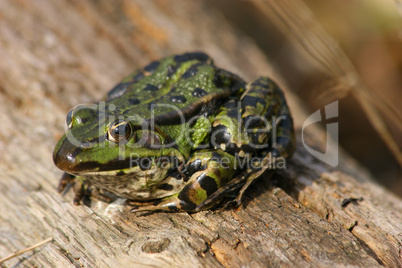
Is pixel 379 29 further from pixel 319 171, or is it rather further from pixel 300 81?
pixel 319 171

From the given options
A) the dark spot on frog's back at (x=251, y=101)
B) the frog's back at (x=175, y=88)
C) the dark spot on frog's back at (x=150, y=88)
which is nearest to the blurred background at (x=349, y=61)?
the dark spot on frog's back at (x=251, y=101)

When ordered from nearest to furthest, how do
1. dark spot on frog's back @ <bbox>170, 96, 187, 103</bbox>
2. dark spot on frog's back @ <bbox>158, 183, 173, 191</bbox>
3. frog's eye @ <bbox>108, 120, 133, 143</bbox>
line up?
frog's eye @ <bbox>108, 120, 133, 143</bbox>
dark spot on frog's back @ <bbox>158, 183, 173, 191</bbox>
dark spot on frog's back @ <bbox>170, 96, 187, 103</bbox>

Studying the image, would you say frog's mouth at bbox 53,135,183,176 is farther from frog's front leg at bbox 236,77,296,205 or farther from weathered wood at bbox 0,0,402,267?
frog's front leg at bbox 236,77,296,205

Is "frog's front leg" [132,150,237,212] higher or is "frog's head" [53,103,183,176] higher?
"frog's head" [53,103,183,176]

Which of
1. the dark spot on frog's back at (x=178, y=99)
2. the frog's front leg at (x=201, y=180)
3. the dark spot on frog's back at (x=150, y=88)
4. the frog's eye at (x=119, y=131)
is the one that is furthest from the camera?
the dark spot on frog's back at (x=150, y=88)

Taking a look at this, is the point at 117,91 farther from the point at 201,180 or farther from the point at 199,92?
the point at 201,180

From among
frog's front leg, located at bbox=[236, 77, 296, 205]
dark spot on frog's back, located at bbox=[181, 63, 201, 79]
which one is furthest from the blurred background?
dark spot on frog's back, located at bbox=[181, 63, 201, 79]

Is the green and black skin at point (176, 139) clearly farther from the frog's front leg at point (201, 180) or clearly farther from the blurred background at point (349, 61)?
the blurred background at point (349, 61)
